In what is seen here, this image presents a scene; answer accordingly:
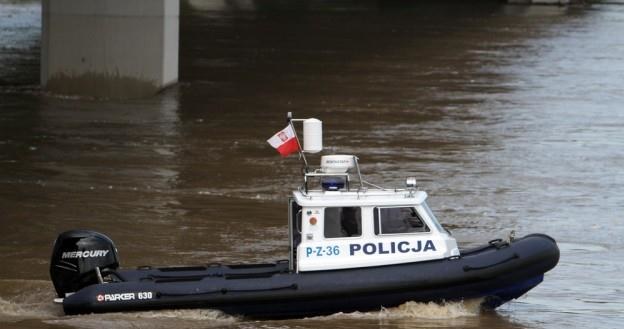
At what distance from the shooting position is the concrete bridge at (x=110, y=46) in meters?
30.4

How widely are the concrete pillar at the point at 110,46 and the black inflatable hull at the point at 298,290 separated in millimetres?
16744

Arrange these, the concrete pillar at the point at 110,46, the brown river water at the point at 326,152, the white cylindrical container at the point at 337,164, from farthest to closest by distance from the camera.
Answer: the concrete pillar at the point at 110,46
the brown river water at the point at 326,152
the white cylindrical container at the point at 337,164

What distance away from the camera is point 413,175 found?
72.9 feet

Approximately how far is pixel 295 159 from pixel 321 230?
9.70 metres

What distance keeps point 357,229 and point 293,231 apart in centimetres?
65

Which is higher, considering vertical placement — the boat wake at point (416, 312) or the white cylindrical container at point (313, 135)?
the white cylindrical container at point (313, 135)

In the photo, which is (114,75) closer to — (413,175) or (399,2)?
(413,175)

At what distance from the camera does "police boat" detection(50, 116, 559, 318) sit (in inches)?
537

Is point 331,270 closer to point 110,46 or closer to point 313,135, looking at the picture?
point 313,135

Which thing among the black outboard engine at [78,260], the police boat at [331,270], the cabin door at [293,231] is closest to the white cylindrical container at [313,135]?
the police boat at [331,270]

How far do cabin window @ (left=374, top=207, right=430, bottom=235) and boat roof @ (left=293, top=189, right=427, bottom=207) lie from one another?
7 centimetres

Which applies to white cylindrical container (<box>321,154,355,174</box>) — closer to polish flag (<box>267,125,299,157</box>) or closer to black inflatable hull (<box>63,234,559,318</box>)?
polish flag (<box>267,125,299,157</box>)

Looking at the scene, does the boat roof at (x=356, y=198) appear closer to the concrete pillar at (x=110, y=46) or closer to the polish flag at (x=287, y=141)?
the polish flag at (x=287, y=141)

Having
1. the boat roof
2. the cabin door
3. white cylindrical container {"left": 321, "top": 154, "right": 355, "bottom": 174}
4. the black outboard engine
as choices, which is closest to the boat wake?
the cabin door
